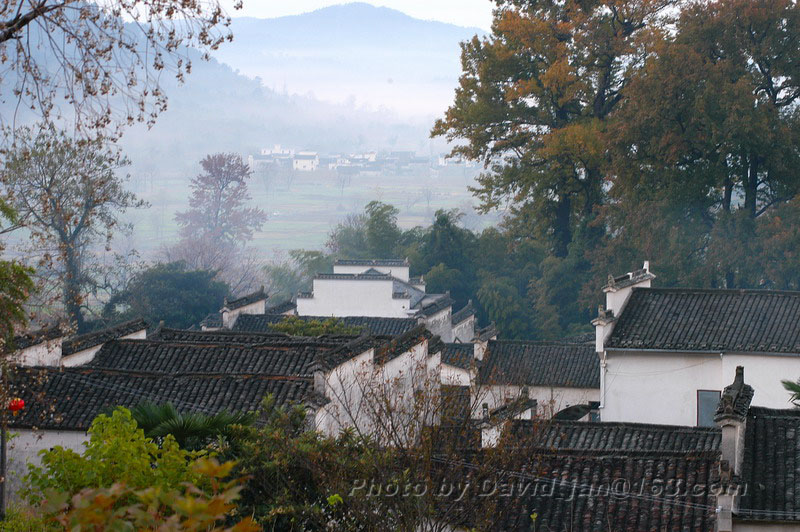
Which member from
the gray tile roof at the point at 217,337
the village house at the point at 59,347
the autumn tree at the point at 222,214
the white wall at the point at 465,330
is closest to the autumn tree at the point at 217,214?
the autumn tree at the point at 222,214

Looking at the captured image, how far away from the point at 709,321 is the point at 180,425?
17217mm

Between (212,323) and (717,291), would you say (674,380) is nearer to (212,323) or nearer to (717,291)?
(717,291)

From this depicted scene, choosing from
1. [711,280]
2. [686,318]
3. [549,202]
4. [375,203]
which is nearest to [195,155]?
[375,203]

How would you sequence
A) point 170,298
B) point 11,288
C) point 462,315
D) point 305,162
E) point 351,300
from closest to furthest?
1. point 11,288
2. point 462,315
3. point 351,300
4. point 170,298
5. point 305,162

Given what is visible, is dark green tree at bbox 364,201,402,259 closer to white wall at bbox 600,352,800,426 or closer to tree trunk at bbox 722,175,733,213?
tree trunk at bbox 722,175,733,213

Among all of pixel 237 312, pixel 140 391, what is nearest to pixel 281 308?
pixel 237 312

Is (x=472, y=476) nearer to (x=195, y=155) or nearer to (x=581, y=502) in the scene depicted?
(x=581, y=502)

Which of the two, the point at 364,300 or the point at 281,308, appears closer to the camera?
the point at 281,308

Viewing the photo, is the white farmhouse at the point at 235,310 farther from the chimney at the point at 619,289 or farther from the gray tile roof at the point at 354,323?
the chimney at the point at 619,289

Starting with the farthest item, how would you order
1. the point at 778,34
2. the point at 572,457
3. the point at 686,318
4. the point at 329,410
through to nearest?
the point at 778,34 < the point at 686,318 < the point at 329,410 < the point at 572,457

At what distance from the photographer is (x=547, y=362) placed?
31.0 m

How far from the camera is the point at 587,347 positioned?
3142cm

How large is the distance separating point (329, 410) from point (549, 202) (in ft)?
105

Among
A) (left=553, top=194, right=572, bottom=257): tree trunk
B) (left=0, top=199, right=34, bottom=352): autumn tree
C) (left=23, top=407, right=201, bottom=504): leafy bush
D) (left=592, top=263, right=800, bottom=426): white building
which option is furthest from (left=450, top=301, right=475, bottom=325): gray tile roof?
(left=23, top=407, right=201, bottom=504): leafy bush
